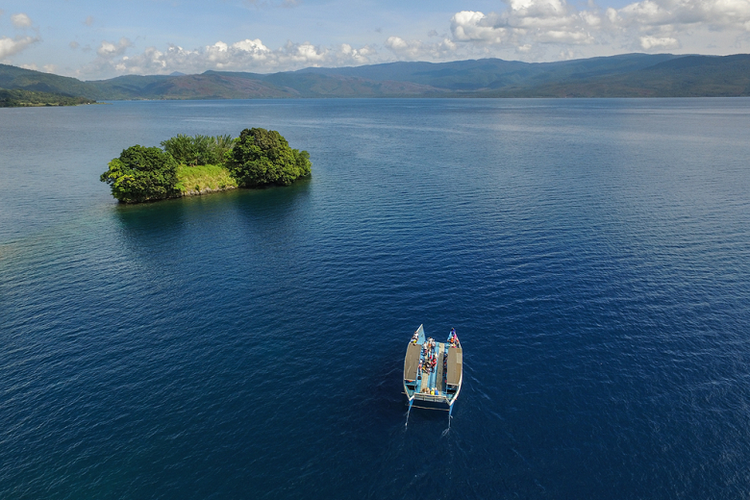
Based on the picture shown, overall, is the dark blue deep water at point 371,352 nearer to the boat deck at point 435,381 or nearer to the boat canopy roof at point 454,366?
the boat deck at point 435,381

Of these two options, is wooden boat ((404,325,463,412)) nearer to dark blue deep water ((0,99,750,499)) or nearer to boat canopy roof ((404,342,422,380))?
boat canopy roof ((404,342,422,380))

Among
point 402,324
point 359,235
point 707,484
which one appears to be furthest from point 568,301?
point 359,235

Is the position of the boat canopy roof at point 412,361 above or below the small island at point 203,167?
below

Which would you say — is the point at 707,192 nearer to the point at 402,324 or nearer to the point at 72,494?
the point at 402,324

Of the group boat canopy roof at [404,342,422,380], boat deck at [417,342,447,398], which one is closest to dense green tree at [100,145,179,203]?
boat canopy roof at [404,342,422,380]

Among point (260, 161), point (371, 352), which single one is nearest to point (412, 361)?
point (371, 352)

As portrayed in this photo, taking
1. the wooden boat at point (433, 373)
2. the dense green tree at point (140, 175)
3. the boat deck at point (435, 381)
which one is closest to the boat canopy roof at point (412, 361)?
the wooden boat at point (433, 373)
